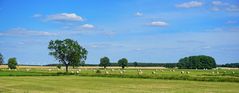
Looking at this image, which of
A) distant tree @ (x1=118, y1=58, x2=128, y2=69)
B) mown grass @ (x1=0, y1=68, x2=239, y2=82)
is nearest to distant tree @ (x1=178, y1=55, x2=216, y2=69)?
distant tree @ (x1=118, y1=58, x2=128, y2=69)

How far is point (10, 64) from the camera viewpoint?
504ft

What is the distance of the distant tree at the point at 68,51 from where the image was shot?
104438 millimetres

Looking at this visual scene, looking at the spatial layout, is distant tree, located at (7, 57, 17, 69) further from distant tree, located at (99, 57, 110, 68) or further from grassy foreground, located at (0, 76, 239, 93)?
grassy foreground, located at (0, 76, 239, 93)

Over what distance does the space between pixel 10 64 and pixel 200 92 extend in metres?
128

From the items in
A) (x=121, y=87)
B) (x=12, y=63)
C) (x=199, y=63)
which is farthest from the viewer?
(x=199, y=63)

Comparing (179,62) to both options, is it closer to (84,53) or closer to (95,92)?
(84,53)

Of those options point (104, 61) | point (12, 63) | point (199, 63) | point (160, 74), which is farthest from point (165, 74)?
point (104, 61)

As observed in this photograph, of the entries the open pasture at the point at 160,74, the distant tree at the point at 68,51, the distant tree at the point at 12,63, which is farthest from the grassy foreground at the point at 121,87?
the distant tree at the point at 12,63

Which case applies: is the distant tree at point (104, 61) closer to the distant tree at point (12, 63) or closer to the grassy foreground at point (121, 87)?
the distant tree at point (12, 63)

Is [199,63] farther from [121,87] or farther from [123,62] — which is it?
[121,87]

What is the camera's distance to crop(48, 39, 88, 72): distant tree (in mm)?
104438

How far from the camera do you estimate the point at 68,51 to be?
105 metres

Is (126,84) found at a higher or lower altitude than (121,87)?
higher

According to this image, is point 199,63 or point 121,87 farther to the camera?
point 199,63
